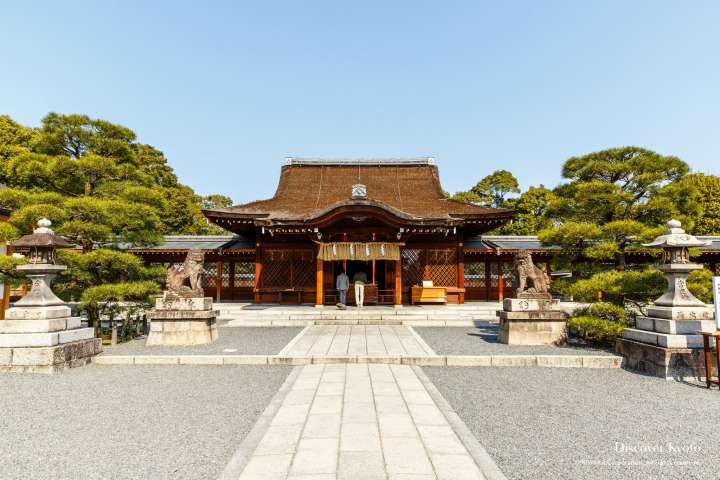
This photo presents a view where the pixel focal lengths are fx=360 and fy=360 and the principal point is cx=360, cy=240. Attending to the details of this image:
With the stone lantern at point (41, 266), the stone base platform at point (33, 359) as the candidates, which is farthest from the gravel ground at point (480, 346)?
the stone lantern at point (41, 266)

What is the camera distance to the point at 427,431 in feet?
12.2

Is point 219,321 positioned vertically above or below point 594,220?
below

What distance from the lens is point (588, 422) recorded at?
409cm

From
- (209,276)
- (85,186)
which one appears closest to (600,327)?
(85,186)

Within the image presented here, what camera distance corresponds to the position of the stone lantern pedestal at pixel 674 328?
5.74 m

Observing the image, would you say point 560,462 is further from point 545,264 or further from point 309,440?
point 545,264

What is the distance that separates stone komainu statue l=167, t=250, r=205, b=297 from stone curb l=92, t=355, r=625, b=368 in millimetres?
1933

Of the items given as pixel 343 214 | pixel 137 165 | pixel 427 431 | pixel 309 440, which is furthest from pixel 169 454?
pixel 343 214

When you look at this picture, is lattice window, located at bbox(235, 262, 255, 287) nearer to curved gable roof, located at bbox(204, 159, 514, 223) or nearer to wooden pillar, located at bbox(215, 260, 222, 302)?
wooden pillar, located at bbox(215, 260, 222, 302)

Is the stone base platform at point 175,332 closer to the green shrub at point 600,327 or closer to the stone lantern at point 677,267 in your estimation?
the green shrub at point 600,327

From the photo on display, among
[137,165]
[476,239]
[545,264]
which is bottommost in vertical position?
[545,264]

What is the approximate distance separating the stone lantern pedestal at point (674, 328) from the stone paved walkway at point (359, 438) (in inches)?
161

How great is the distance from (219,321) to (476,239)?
12.1 meters

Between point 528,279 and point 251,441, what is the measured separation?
23.1ft
